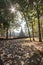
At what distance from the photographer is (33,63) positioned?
739 centimetres

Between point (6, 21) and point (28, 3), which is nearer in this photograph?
point (28, 3)

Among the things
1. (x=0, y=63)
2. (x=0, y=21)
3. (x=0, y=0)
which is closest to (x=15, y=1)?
(x=0, y=0)

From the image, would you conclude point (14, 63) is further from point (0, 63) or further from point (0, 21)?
point (0, 21)

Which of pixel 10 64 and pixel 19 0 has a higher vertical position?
pixel 19 0

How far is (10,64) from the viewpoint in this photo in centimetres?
716

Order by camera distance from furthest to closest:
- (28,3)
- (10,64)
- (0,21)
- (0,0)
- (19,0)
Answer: (0,21), (0,0), (28,3), (19,0), (10,64)

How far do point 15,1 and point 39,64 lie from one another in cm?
557

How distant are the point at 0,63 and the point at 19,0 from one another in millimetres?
5107

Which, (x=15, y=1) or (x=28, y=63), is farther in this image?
(x=15, y=1)

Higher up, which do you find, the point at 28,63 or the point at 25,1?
the point at 25,1

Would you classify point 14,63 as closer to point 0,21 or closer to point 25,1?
point 25,1

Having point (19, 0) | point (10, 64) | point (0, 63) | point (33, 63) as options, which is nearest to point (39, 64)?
point (33, 63)

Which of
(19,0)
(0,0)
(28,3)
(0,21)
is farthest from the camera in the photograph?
(0,21)

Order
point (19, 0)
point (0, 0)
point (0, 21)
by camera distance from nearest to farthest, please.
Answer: point (19, 0), point (0, 0), point (0, 21)
